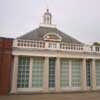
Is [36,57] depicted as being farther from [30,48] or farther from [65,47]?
[65,47]

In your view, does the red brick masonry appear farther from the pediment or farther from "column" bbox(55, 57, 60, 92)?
the pediment

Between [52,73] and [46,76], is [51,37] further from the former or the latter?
[46,76]

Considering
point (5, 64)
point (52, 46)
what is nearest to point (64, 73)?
point (52, 46)

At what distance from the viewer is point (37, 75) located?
10.4 m

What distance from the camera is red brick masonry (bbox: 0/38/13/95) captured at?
9016mm

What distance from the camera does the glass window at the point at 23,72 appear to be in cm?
995

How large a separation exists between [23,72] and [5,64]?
5.52 feet

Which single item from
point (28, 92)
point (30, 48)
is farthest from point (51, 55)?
point (28, 92)

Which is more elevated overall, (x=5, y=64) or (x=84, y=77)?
(x=5, y=64)

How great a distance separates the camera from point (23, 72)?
10.1 m

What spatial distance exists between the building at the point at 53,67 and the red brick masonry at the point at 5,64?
331 mm

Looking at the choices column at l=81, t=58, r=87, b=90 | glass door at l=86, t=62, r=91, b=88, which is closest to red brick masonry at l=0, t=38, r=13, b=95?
column at l=81, t=58, r=87, b=90

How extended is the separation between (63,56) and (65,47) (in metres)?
0.91

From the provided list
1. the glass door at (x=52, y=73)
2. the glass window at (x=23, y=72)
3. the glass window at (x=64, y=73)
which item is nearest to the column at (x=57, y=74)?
the glass door at (x=52, y=73)
